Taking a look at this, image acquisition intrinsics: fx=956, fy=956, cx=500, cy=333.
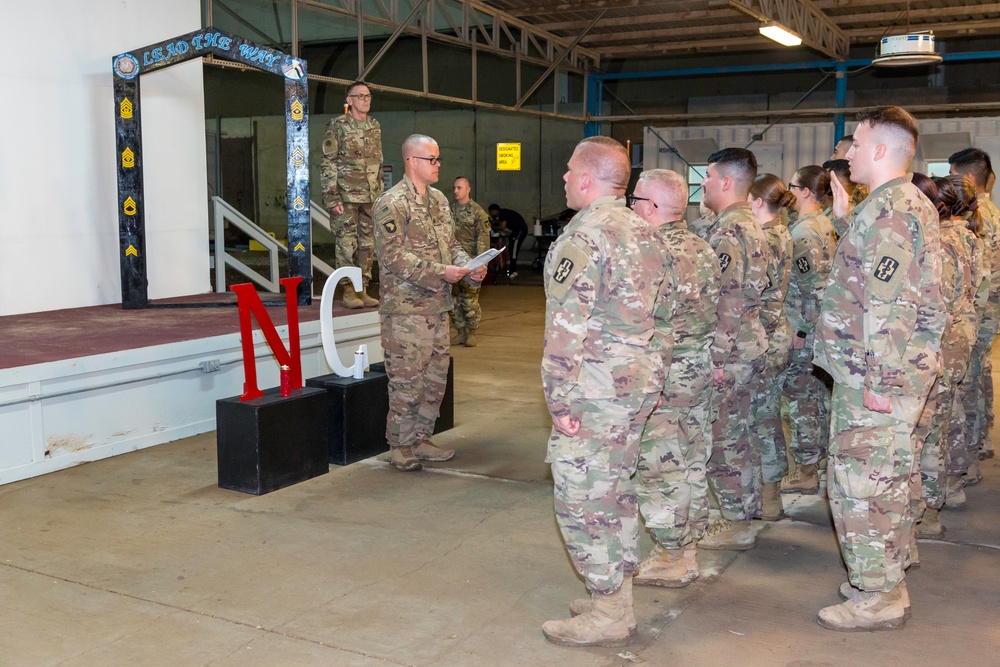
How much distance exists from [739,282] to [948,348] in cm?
105

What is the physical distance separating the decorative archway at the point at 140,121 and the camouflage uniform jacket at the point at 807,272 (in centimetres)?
372

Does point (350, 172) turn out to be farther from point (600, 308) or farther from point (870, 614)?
point (870, 614)

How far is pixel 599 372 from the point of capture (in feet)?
9.69

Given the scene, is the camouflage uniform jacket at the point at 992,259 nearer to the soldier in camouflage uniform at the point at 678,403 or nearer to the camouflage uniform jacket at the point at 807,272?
the camouflage uniform jacket at the point at 807,272

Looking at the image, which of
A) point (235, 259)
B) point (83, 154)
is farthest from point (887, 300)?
point (235, 259)

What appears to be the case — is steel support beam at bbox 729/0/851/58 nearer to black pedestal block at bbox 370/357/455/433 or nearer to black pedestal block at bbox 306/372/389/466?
black pedestal block at bbox 370/357/455/433

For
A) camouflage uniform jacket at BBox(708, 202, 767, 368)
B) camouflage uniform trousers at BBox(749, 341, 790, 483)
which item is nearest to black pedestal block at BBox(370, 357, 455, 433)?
camouflage uniform trousers at BBox(749, 341, 790, 483)

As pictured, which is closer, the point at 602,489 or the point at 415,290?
the point at 602,489

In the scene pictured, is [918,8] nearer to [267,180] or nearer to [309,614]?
[309,614]

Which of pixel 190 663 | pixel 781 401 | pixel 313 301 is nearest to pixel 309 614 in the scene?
pixel 190 663

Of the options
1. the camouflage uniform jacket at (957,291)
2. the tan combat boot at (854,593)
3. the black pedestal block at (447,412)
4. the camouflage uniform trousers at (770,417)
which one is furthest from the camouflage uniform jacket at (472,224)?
the tan combat boot at (854,593)

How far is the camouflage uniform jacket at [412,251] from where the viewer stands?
5.01 meters

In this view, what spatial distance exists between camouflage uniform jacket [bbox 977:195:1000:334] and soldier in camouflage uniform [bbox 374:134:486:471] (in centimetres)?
260

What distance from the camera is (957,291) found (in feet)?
12.8
